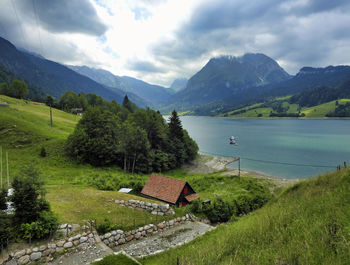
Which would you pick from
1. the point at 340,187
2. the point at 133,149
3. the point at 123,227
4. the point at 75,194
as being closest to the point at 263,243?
the point at 340,187

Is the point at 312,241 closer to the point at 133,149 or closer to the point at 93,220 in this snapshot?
the point at 93,220

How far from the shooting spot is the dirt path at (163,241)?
1439 cm

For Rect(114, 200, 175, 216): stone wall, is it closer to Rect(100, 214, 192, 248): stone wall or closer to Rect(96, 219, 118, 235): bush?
Rect(100, 214, 192, 248): stone wall

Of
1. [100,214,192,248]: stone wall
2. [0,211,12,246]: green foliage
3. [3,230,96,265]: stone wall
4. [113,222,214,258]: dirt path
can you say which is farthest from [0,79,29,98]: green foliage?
[113,222,214,258]: dirt path

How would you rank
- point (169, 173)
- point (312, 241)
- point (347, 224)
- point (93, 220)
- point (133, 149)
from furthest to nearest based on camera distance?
point (169, 173) → point (133, 149) → point (93, 220) → point (347, 224) → point (312, 241)

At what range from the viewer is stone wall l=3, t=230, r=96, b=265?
1160cm

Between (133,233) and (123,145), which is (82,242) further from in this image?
(123,145)

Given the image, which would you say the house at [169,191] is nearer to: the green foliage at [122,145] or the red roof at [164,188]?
the red roof at [164,188]

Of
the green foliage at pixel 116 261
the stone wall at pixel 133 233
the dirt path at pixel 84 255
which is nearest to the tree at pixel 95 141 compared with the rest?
the stone wall at pixel 133 233

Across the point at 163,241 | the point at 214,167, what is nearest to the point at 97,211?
the point at 163,241

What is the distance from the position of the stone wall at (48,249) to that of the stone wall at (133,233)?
1227 mm

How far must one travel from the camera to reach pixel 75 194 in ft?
77.3

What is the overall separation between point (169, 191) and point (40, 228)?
16.1 metres

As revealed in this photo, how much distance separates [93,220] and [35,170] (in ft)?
19.5
